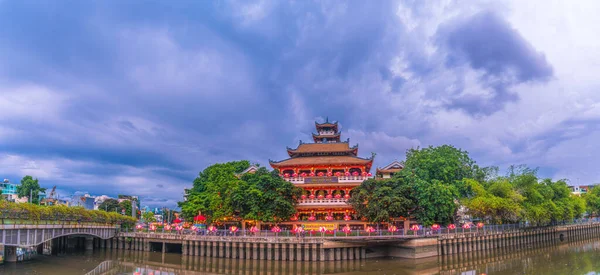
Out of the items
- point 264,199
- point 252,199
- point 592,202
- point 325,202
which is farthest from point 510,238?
point 592,202

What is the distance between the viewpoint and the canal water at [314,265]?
110ft

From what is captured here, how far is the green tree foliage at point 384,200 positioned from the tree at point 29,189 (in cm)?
6363

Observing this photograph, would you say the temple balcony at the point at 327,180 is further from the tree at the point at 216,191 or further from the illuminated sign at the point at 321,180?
the tree at the point at 216,191

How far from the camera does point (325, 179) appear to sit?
171ft

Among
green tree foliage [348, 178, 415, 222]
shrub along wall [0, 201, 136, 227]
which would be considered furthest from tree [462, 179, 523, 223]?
shrub along wall [0, 201, 136, 227]

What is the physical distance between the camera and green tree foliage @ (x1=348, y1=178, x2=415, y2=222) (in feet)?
136

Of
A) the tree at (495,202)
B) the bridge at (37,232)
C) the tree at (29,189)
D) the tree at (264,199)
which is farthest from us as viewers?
the tree at (29,189)

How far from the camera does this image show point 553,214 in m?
54.4

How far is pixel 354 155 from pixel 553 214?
29.1 metres

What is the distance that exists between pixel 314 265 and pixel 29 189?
64949 millimetres

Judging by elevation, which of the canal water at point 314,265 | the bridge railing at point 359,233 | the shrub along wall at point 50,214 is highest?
the shrub along wall at point 50,214

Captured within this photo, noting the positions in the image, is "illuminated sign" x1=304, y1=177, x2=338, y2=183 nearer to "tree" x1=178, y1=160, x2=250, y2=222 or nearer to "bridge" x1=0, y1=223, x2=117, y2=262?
"tree" x1=178, y1=160, x2=250, y2=222

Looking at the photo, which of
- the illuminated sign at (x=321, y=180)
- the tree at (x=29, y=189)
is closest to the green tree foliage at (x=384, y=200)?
the illuminated sign at (x=321, y=180)

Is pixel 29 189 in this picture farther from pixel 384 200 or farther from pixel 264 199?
pixel 384 200
